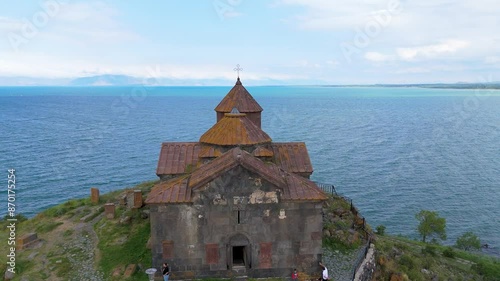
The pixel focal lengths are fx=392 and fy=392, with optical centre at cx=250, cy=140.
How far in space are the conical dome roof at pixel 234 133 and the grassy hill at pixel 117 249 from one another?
499cm

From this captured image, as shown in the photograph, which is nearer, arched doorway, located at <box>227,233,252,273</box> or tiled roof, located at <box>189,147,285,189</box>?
tiled roof, located at <box>189,147,285,189</box>

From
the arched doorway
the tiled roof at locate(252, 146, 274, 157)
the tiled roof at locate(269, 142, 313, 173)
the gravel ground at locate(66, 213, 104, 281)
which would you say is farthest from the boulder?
the tiled roof at locate(269, 142, 313, 173)

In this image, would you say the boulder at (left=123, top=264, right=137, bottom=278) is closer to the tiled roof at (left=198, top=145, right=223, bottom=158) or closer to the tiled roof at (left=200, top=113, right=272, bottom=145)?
the tiled roof at (left=198, top=145, right=223, bottom=158)

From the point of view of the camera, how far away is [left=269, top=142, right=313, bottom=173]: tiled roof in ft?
56.9

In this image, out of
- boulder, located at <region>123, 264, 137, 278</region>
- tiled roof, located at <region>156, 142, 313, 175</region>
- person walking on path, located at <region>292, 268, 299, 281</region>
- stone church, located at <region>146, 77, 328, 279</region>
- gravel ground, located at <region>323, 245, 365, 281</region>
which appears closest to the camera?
stone church, located at <region>146, 77, 328, 279</region>

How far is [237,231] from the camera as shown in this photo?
13.7 meters

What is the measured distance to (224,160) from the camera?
45.3 ft

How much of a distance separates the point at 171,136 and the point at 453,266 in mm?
51051

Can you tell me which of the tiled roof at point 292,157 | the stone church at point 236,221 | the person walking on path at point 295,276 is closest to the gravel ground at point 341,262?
the stone church at point 236,221

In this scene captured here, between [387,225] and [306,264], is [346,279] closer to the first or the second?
[306,264]

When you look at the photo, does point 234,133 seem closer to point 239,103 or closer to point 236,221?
point 236,221

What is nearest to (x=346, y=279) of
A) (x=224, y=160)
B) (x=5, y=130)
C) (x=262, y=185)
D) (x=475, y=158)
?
(x=262, y=185)

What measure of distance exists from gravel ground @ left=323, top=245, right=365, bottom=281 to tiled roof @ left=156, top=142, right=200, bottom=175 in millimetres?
6667

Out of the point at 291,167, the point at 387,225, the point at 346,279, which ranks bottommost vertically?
the point at 387,225
